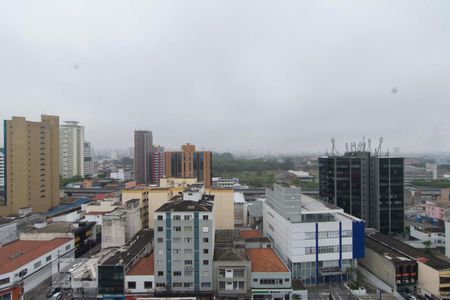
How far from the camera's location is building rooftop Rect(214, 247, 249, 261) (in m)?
13.9

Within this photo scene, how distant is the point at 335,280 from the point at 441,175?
173 ft

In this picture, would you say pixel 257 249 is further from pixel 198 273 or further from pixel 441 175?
pixel 441 175

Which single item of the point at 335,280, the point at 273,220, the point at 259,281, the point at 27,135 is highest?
the point at 27,135

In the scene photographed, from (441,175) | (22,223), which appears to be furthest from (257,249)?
A: (441,175)

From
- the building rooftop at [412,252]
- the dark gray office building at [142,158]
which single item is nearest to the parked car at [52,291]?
the building rooftop at [412,252]

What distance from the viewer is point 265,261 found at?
14.7 meters

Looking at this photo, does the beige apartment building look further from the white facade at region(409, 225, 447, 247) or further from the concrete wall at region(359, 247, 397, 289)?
the white facade at region(409, 225, 447, 247)

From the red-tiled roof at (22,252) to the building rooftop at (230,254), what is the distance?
9.05 metres

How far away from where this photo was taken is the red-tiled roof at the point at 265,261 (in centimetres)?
1383

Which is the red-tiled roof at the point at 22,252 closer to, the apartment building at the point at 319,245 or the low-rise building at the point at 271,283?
the low-rise building at the point at 271,283

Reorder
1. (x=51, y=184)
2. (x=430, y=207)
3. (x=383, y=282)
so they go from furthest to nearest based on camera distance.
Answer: (x=51, y=184) → (x=430, y=207) → (x=383, y=282)

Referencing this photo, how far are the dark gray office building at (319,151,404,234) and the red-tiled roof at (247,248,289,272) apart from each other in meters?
9.94

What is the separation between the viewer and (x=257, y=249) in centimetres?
1680

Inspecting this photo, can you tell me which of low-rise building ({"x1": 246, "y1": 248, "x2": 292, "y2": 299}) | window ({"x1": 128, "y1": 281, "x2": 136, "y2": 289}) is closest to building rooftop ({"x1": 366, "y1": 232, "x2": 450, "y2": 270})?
low-rise building ({"x1": 246, "y1": 248, "x2": 292, "y2": 299})
